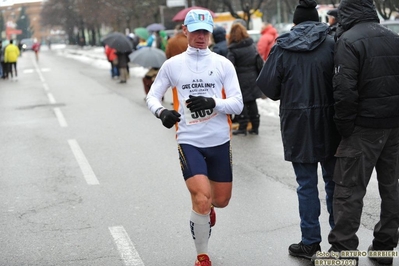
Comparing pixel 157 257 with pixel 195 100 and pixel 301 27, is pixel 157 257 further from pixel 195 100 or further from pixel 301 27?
pixel 301 27

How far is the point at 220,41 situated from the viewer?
1309 cm

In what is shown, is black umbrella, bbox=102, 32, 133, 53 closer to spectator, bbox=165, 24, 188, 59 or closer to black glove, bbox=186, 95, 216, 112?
spectator, bbox=165, 24, 188, 59

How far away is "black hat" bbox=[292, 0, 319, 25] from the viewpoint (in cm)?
564

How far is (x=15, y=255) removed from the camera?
20.1ft

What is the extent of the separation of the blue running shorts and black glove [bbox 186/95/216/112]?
350mm

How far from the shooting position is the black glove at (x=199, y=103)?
206 inches

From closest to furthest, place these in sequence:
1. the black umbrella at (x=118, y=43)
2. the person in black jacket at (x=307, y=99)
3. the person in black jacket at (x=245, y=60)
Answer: the person in black jacket at (x=307, y=99)
the person in black jacket at (x=245, y=60)
the black umbrella at (x=118, y=43)

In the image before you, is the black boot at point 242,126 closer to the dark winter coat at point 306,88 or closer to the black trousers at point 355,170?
the dark winter coat at point 306,88

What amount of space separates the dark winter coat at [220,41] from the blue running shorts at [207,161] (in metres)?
7.55

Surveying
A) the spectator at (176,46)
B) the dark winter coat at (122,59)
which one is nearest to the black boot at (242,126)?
the spectator at (176,46)

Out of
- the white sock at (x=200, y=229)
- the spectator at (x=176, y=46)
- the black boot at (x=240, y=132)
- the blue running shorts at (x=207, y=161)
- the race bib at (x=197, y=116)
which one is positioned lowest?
the black boot at (x=240, y=132)

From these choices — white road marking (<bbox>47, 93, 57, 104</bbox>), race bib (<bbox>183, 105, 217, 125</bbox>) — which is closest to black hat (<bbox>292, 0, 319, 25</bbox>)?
race bib (<bbox>183, 105, 217, 125</bbox>)

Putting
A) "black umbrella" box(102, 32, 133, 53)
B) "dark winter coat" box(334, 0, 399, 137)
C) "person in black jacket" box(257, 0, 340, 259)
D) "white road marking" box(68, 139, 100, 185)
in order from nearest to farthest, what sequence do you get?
"dark winter coat" box(334, 0, 399, 137), "person in black jacket" box(257, 0, 340, 259), "white road marking" box(68, 139, 100, 185), "black umbrella" box(102, 32, 133, 53)

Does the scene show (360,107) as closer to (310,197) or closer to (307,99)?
(307,99)
